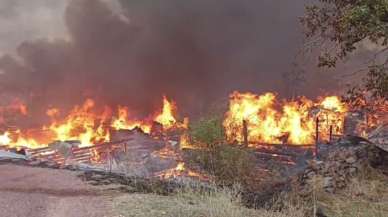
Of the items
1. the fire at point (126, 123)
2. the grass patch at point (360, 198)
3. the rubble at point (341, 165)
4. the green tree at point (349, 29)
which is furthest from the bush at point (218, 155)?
the fire at point (126, 123)

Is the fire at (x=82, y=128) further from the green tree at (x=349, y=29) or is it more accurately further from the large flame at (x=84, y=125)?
the green tree at (x=349, y=29)

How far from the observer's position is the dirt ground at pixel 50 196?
20.7 ft

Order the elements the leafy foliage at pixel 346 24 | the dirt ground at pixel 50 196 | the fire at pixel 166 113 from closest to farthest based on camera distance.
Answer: the leafy foliage at pixel 346 24 < the dirt ground at pixel 50 196 < the fire at pixel 166 113

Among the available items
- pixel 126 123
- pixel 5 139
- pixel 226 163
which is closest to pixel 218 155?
pixel 226 163

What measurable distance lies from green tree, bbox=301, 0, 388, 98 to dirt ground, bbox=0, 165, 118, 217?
3.86 meters

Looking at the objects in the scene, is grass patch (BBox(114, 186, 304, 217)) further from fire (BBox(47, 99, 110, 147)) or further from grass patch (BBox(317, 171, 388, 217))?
fire (BBox(47, 99, 110, 147))

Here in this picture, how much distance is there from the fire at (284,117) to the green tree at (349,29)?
6.57m

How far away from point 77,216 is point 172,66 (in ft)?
59.0

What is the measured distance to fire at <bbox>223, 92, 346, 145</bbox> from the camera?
15680mm

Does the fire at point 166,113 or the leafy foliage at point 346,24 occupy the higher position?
the leafy foliage at point 346,24

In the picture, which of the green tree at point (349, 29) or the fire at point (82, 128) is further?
the fire at point (82, 128)

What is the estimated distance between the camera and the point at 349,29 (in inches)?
249

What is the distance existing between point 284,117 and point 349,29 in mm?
11274

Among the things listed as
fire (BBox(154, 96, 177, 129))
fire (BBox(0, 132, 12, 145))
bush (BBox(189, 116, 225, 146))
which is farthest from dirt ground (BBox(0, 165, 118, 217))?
fire (BBox(154, 96, 177, 129))
